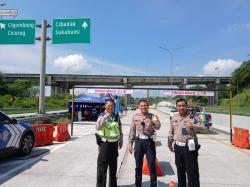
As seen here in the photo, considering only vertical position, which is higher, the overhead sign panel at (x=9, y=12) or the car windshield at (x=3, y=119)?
the overhead sign panel at (x=9, y=12)

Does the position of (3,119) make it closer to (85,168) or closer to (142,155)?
(85,168)

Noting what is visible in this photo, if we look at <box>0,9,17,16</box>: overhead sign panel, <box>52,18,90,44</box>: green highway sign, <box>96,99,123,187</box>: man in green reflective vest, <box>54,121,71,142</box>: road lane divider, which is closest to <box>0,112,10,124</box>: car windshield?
<box>96,99,123,187</box>: man in green reflective vest

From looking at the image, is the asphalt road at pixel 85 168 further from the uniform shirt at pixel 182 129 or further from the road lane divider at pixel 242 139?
the uniform shirt at pixel 182 129

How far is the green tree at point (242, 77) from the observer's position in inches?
3199

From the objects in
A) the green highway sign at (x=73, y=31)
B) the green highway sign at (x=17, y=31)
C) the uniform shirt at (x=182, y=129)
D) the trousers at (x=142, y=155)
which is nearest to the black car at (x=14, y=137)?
the trousers at (x=142, y=155)

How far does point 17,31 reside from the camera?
22156 millimetres

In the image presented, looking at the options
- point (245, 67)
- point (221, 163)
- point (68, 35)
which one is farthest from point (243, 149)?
point (245, 67)

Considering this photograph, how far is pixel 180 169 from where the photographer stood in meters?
5.60

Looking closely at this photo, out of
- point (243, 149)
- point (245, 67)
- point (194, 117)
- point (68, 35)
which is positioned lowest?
point (243, 149)

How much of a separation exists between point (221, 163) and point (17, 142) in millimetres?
5998

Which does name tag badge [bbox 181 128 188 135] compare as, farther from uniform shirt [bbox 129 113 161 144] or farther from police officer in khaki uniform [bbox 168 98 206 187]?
uniform shirt [bbox 129 113 161 144]

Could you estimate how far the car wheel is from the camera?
31.7 feet

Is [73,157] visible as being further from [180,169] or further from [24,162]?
[180,169]

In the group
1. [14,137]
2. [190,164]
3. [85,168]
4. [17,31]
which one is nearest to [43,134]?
[14,137]
